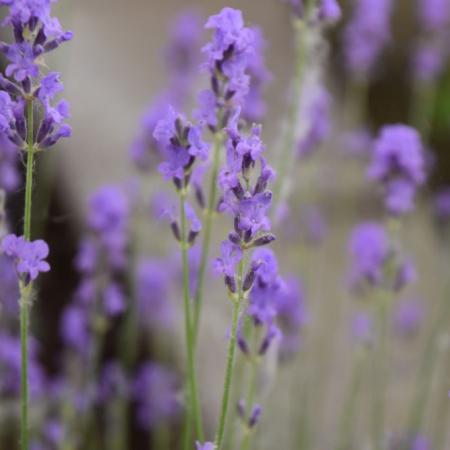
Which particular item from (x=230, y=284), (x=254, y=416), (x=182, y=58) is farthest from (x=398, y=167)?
(x=182, y=58)

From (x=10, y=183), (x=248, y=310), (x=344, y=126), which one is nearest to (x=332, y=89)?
(x=344, y=126)

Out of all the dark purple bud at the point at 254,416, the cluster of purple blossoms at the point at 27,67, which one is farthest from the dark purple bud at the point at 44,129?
the dark purple bud at the point at 254,416

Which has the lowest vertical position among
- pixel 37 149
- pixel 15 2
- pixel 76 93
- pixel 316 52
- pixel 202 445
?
pixel 202 445

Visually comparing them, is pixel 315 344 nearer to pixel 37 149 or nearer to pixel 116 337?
pixel 116 337

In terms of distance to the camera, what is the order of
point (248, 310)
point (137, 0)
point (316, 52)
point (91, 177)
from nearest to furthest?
point (248, 310), point (316, 52), point (91, 177), point (137, 0)

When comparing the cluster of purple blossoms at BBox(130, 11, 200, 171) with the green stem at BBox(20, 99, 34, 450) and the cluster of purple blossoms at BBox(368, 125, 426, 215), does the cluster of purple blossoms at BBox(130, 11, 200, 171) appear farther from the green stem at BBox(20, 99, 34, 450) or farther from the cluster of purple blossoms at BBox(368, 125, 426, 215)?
the green stem at BBox(20, 99, 34, 450)

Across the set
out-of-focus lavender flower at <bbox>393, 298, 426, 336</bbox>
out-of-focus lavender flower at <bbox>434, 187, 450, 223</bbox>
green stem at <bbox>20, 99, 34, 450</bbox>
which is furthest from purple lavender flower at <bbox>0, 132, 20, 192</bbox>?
out-of-focus lavender flower at <bbox>393, 298, 426, 336</bbox>
